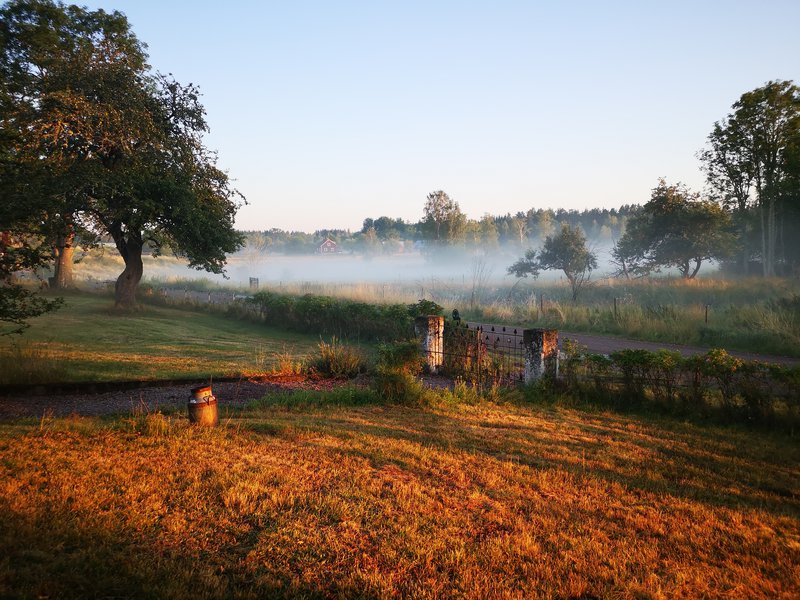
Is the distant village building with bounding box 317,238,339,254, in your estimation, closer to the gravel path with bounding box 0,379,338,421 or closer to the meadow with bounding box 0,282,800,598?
the gravel path with bounding box 0,379,338,421

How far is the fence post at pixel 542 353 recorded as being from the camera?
9.58 meters

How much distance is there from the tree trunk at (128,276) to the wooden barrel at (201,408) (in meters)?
19.4

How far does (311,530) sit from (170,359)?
979 cm

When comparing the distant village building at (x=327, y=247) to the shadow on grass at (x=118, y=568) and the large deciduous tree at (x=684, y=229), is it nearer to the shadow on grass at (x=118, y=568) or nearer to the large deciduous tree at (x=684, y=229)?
the large deciduous tree at (x=684, y=229)

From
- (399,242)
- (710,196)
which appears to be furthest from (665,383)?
(399,242)

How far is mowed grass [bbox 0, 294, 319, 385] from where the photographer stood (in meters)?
9.79

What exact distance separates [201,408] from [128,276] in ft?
66.2

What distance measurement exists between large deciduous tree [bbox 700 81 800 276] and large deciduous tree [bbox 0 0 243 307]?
1217 inches

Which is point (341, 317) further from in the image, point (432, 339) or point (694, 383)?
point (694, 383)

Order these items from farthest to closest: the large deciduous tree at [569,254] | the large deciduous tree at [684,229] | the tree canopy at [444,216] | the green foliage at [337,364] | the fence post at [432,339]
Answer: the tree canopy at [444,216], the large deciduous tree at [569,254], the large deciduous tree at [684,229], the fence post at [432,339], the green foliage at [337,364]

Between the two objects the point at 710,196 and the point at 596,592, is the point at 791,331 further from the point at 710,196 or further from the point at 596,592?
the point at 710,196

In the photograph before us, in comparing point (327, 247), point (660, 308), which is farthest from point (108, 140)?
point (327, 247)

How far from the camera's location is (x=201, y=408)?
6.12 meters

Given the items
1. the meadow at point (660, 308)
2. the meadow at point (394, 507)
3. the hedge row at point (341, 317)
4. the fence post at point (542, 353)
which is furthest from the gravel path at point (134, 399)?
the meadow at point (660, 308)
